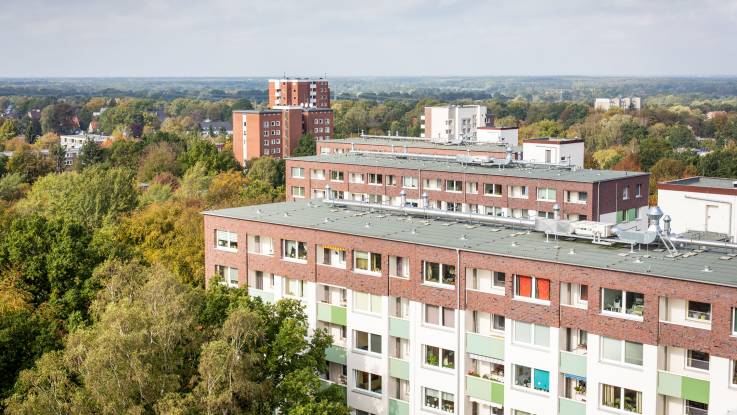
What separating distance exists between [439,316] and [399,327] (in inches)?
78.0

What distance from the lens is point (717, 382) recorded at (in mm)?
28938

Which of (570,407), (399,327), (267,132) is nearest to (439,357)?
(399,327)

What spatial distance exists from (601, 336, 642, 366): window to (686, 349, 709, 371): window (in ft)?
5.23

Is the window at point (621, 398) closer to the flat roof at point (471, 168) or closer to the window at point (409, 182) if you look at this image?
the flat roof at point (471, 168)

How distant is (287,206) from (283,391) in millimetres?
16233

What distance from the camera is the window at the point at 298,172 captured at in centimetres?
7878

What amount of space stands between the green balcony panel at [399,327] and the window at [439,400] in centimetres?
229

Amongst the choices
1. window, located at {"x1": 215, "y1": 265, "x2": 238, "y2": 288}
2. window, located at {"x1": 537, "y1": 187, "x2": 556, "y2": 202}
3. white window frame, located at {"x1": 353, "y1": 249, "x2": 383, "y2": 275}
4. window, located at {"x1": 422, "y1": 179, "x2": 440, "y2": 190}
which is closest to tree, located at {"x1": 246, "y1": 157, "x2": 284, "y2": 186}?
window, located at {"x1": 422, "y1": 179, "x2": 440, "y2": 190}

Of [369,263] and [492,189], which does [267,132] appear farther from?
[369,263]

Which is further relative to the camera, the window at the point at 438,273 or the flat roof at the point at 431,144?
the flat roof at the point at 431,144

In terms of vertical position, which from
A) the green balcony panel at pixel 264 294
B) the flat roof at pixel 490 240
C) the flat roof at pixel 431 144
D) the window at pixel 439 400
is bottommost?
the window at pixel 439 400

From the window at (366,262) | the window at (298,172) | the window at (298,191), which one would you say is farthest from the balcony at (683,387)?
the window at (298,191)

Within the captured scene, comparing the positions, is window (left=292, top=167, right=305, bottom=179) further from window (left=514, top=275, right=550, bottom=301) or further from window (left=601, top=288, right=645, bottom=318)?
window (left=601, top=288, right=645, bottom=318)

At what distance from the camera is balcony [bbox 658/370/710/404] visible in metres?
29.2
